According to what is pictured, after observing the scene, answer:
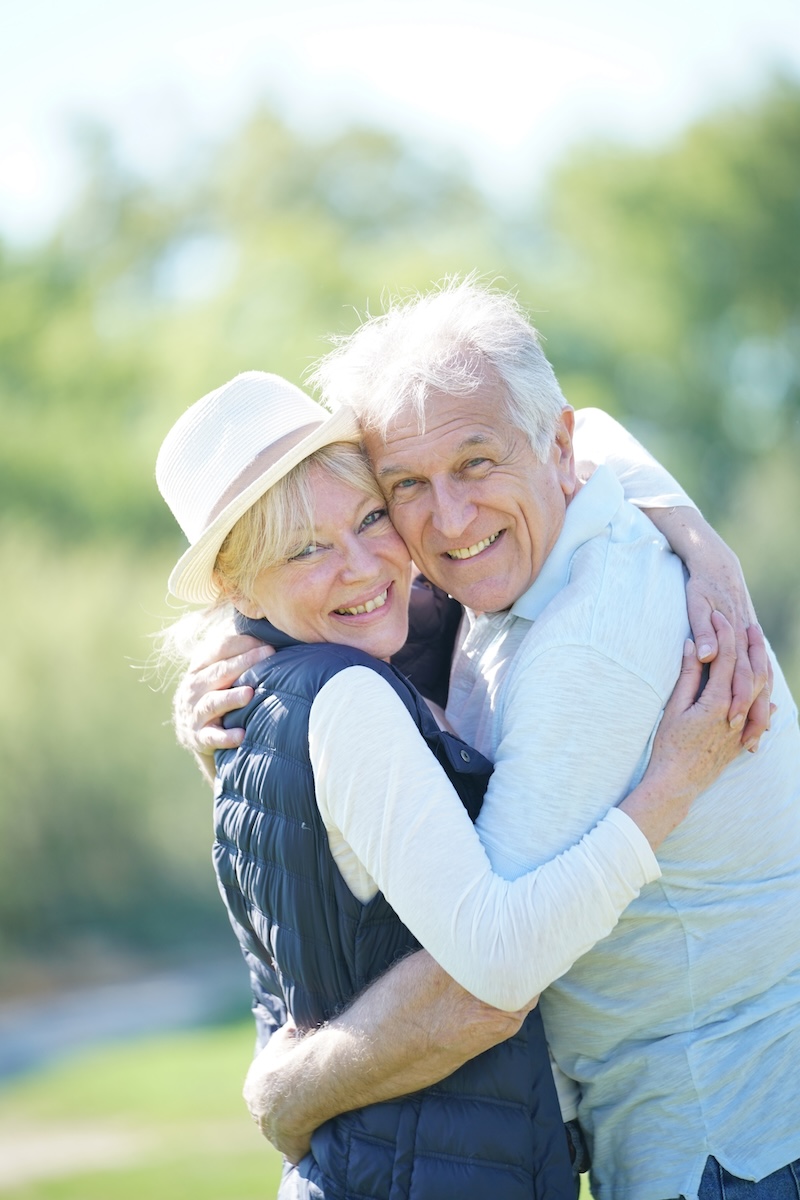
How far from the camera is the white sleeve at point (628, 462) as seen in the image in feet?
9.18

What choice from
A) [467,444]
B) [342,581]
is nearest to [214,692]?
[342,581]

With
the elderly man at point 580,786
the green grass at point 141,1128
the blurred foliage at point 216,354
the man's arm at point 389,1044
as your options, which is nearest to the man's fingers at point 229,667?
the elderly man at point 580,786

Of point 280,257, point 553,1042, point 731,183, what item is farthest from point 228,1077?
point 731,183

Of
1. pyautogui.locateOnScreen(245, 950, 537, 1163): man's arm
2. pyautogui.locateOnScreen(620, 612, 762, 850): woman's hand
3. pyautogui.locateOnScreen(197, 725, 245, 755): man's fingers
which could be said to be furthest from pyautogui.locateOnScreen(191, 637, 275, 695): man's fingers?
pyautogui.locateOnScreen(620, 612, 762, 850): woman's hand

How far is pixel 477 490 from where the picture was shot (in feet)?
8.30

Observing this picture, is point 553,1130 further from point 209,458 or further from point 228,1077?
point 228,1077

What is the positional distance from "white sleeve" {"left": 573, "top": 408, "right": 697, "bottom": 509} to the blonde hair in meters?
0.63

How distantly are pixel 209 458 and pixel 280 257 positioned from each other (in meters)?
25.7

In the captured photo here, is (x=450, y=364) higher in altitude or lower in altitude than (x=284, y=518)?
higher

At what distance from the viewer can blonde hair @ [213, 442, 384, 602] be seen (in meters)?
2.49

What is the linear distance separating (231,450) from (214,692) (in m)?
0.49

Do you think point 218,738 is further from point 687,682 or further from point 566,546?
point 687,682

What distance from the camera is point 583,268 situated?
1096 inches

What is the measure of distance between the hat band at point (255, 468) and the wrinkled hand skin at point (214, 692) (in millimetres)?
281
